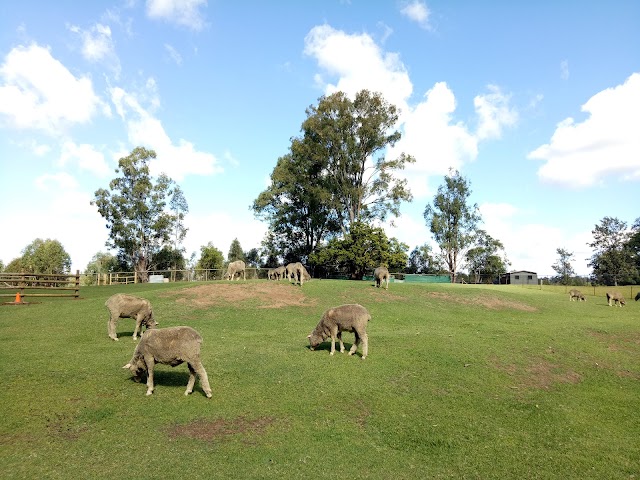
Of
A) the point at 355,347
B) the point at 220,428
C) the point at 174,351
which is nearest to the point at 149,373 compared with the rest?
the point at 174,351

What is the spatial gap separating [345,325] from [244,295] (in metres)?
16.6

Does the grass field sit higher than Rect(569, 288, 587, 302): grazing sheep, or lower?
lower

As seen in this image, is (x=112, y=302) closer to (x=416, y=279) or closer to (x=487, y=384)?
(x=487, y=384)

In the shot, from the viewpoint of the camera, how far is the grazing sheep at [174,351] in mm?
11773

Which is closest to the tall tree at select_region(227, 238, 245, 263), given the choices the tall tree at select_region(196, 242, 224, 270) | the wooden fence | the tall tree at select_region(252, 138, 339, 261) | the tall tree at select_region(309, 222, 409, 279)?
the tall tree at select_region(196, 242, 224, 270)

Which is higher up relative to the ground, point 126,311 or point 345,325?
point 126,311

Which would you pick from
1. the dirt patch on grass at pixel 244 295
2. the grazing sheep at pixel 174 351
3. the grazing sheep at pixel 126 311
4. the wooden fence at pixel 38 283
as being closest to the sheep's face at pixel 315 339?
the grazing sheep at pixel 174 351

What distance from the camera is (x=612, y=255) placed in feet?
327

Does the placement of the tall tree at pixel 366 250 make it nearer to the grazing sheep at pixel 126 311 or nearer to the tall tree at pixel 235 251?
the grazing sheep at pixel 126 311

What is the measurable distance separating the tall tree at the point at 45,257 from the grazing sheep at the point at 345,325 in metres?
98.7

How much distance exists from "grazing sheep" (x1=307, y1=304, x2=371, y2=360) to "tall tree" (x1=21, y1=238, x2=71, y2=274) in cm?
9871

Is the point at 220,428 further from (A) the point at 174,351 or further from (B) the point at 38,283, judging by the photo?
(B) the point at 38,283

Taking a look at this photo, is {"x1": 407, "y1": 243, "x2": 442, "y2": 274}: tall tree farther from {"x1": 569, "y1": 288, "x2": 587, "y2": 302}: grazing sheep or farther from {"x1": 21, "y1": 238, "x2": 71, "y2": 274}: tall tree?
{"x1": 21, "y1": 238, "x2": 71, "y2": 274}: tall tree

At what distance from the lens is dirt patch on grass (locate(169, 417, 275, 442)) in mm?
9898
